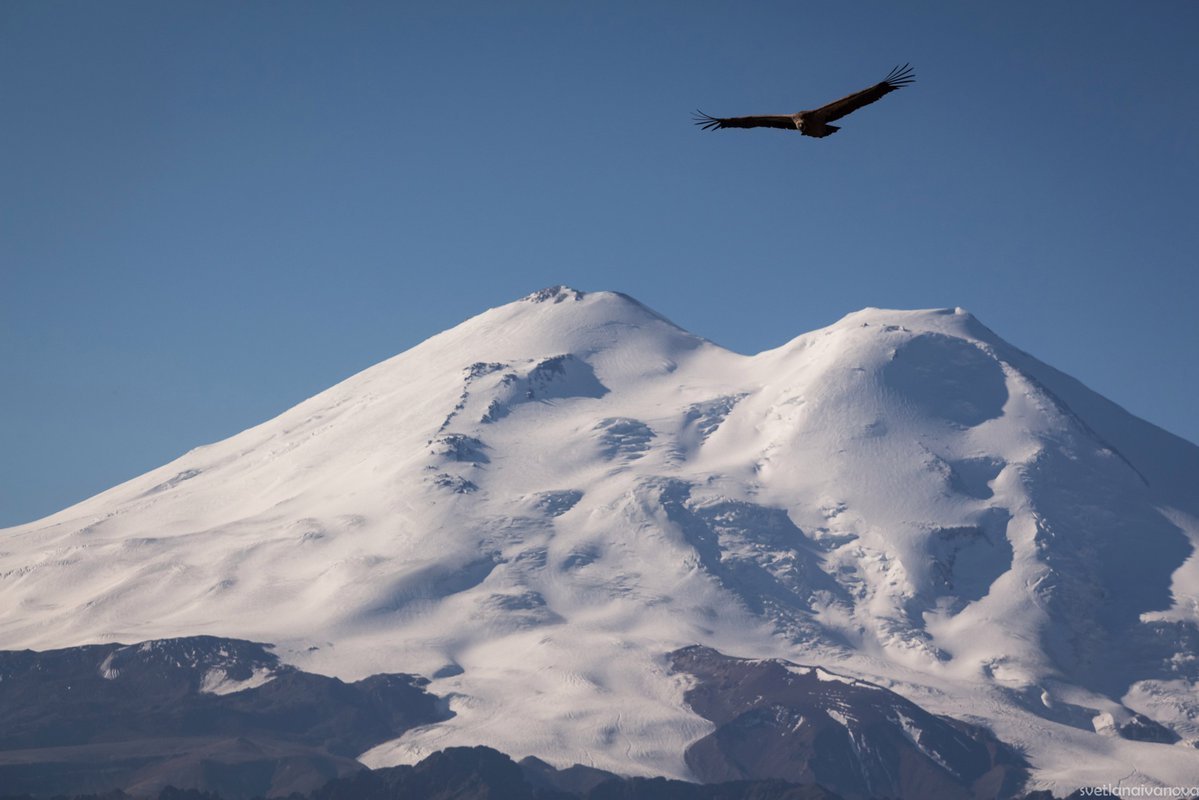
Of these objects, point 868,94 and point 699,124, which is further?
point 699,124

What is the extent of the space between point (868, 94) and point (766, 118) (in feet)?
11.9

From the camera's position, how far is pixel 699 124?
43.4 m

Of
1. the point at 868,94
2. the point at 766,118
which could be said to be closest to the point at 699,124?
the point at 766,118

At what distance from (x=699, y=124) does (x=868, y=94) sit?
5.10 metres

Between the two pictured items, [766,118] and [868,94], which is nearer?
[868,94]

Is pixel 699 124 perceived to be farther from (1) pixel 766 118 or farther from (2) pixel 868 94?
(2) pixel 868 94

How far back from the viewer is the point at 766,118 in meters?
43.2

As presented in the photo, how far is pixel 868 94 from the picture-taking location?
132 feet

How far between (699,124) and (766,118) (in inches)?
70.8
